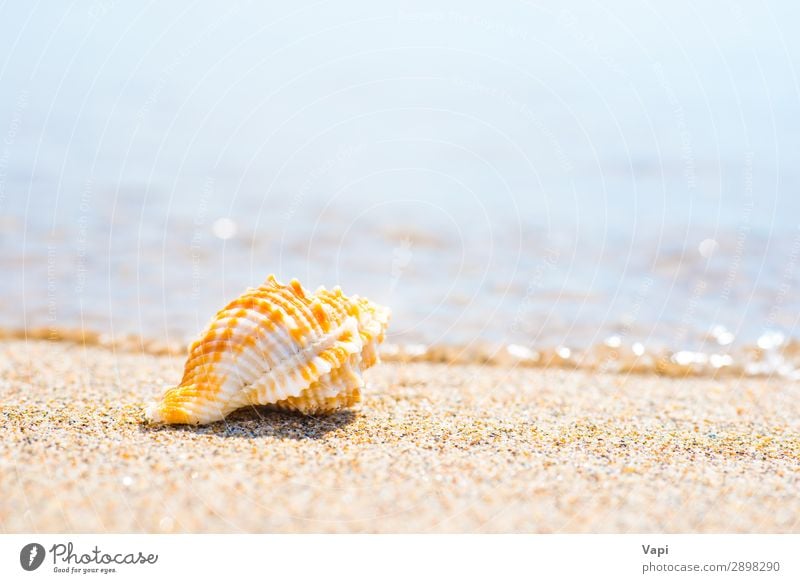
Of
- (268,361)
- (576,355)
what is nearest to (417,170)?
(576,355)

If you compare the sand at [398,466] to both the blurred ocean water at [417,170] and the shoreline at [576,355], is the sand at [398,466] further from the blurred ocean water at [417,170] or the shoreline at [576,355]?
the blurred ocean water at [417,170]

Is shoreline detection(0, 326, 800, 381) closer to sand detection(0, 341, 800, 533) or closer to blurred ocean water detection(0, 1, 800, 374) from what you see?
blurred ocean water detection(0, 1, 800, 374)

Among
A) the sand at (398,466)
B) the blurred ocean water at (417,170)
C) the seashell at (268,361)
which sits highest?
the blurred ocean water at (417,170)

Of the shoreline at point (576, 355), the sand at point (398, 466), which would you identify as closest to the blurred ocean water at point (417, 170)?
the shoreline at point (576, 355)

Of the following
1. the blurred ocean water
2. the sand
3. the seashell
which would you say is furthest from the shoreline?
the seashell

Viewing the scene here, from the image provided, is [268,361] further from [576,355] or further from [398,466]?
[576,355]
